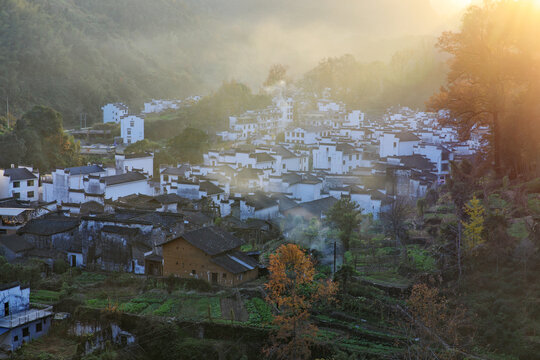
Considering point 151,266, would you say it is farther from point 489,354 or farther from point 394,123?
point 394,123

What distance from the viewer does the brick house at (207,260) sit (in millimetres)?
13812

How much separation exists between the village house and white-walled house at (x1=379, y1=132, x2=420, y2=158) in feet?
60.4

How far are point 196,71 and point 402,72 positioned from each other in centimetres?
2719

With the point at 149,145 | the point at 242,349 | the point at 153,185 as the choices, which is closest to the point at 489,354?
the point at 242,349

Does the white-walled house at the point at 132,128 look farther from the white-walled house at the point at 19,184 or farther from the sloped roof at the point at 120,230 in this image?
the sloped roof at the point at 120,230

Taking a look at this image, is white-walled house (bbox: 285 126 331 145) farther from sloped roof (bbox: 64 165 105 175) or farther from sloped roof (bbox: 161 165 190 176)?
sloped roof (bbox: 64 165 105 175)

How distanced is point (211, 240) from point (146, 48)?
56.4m

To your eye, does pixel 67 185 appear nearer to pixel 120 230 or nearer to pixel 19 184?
pixel 19 184

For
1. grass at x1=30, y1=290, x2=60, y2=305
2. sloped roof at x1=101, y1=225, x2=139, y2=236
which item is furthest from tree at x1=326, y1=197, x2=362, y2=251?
grass at x1=30, y1=290, x2=60, y2=305

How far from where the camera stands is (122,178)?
2148cm

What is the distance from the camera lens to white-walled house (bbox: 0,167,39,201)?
21.7 m

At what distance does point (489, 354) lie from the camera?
31.5 feet

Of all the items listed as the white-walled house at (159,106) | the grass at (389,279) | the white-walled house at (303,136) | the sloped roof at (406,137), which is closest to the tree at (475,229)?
the grass at (389,279)

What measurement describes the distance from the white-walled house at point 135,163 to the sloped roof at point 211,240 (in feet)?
33.0
